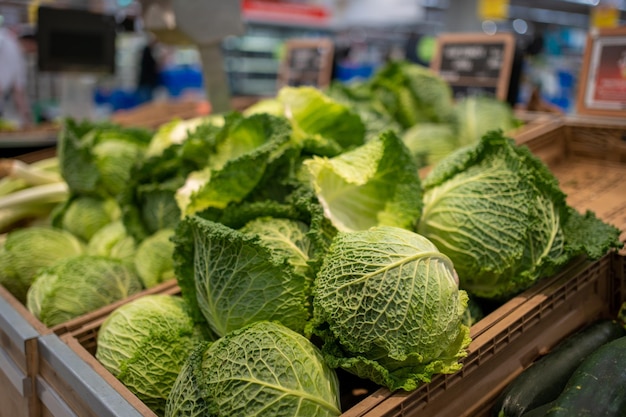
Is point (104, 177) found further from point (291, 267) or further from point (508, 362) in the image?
point (508, 362)

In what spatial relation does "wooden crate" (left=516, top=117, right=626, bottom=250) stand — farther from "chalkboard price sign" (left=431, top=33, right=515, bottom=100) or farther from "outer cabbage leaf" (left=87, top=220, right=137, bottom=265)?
"outer cabbage leaf" (left=87, top=220, right=137, bottom=265)

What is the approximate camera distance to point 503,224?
1.52m

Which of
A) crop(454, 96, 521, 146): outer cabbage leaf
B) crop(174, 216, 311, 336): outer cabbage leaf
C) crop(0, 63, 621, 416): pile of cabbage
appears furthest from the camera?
crop(454, 96, 521, 146): outer cabbage leaf

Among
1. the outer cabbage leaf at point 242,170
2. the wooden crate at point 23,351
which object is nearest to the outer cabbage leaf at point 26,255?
the wooden crate at point 23,351

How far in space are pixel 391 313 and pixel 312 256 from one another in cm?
37

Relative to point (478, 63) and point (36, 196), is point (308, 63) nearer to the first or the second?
point (478, 63)

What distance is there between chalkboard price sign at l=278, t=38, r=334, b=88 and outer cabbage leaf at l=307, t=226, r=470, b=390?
3.19 metres

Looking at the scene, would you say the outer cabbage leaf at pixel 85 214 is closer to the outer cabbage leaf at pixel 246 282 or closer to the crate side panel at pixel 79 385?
the crate side panel at pixel 79 385

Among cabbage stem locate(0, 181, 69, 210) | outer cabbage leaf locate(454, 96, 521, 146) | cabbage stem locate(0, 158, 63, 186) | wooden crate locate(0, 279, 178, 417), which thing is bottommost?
wooden crate locate(0, 279, 178, 417)

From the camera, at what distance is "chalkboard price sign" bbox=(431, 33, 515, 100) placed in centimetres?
334

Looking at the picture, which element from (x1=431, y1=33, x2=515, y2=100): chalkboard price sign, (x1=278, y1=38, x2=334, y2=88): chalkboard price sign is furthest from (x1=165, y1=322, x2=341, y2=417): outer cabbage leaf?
(x1=278, y1=38, x2=334, y2=88): chalkboard price sign

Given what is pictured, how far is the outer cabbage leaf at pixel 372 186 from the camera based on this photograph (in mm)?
1626

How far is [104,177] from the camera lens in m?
2.64

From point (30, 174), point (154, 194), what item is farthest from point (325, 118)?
point (30, 174)
